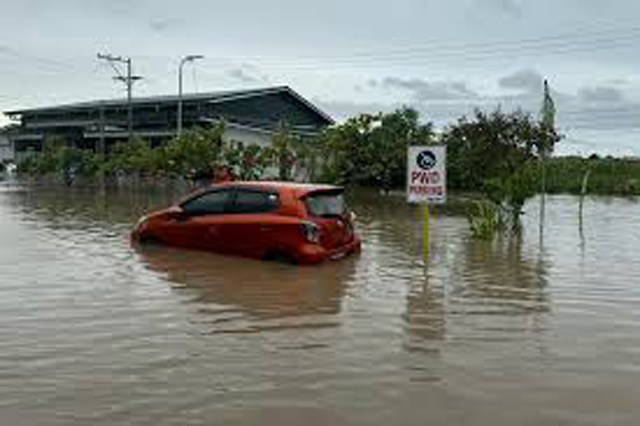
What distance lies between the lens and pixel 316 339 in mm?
6766

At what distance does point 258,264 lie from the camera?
11.3 m

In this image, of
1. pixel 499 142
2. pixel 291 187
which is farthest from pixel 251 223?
pixel 499 142

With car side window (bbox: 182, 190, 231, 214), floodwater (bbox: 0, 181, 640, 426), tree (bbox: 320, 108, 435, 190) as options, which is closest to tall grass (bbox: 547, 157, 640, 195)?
tree (bbox: 320, 108, 435, 190)

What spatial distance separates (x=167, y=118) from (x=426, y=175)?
156 ft

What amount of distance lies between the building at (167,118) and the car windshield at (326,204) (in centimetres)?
3693

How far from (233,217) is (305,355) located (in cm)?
595

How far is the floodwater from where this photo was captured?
493cm

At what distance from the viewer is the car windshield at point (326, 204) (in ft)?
37.3

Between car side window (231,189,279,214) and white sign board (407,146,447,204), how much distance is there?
218 centimetres

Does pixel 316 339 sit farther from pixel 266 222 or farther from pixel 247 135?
pixel 247 135

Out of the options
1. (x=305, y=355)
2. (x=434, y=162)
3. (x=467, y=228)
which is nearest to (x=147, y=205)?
(x=467, y=228)

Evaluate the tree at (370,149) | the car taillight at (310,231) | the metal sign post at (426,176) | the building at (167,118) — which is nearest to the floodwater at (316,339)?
the car taillight at (310,231)

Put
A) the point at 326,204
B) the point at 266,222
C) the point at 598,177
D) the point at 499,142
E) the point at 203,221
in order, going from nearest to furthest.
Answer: the point at 266,222 < the point at 326,204 < the point at 203,221 < the point at 499,142 < the point at 598,177

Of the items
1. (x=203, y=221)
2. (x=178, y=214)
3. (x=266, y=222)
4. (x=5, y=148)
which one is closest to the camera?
(x=266, y=222)
